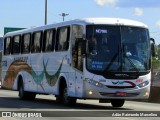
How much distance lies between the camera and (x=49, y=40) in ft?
78.3

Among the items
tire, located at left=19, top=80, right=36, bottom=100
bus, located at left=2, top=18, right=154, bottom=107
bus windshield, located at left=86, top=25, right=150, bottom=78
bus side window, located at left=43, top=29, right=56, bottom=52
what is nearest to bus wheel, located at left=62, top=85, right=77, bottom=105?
bus, located at left=2, top=18, right=154, bottom=107

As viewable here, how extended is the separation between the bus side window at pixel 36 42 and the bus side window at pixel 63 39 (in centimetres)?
239

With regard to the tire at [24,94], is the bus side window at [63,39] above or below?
above

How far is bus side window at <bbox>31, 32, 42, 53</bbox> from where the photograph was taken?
82.6 feet

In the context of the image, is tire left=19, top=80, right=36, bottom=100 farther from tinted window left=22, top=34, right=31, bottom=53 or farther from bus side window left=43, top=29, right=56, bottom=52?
bus side window left=43, top=29, right=56, bottom=52

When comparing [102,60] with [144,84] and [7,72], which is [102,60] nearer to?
[144,84]

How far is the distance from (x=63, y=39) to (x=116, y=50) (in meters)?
2.81

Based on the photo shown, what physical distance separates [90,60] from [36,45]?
590cm

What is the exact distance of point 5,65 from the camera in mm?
31000

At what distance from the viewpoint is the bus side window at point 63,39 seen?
21.9 meters

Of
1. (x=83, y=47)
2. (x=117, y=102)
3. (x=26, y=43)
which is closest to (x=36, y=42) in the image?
(x=26, y=43)

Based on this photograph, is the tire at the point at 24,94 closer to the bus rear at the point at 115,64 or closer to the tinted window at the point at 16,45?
the tinted window at the point at 16,45

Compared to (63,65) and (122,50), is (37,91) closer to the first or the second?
(63,65)

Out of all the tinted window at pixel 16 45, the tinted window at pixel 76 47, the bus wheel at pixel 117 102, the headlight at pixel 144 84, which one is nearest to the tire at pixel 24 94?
the tinted window at pixel 16 45
